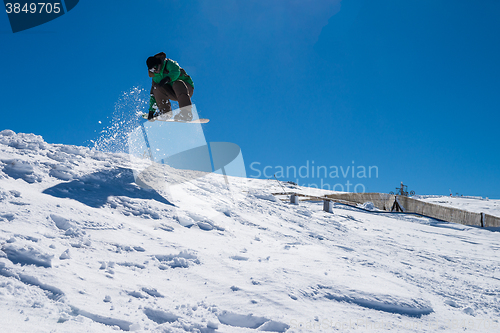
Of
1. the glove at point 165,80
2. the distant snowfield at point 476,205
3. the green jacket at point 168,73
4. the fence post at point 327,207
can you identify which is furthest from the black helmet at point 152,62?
the distant snowfield at point 476,205

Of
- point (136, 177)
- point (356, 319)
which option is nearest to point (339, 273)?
point (356, 319)

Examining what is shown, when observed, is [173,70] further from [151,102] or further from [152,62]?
[151,102]

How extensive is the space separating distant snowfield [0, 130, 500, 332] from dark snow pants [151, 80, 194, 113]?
189 centimetres

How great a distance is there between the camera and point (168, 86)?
6469 mm

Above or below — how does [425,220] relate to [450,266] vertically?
above

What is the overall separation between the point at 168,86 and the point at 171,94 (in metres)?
0.18

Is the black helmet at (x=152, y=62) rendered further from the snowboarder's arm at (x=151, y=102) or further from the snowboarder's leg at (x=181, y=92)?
the snowboarder's arm at (x=151, y=102)

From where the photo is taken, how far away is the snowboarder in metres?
6.06

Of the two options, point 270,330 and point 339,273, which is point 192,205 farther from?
point 270,330

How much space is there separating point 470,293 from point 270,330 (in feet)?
10.3

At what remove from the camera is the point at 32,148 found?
511 centimetres

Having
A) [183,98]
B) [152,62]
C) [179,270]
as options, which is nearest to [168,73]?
[152,62]

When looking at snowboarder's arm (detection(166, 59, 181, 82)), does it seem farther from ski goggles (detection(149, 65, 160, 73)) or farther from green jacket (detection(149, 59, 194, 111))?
ski goggles (detection(149, 65, 160, 73))

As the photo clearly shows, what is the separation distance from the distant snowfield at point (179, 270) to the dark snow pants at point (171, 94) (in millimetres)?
1887
